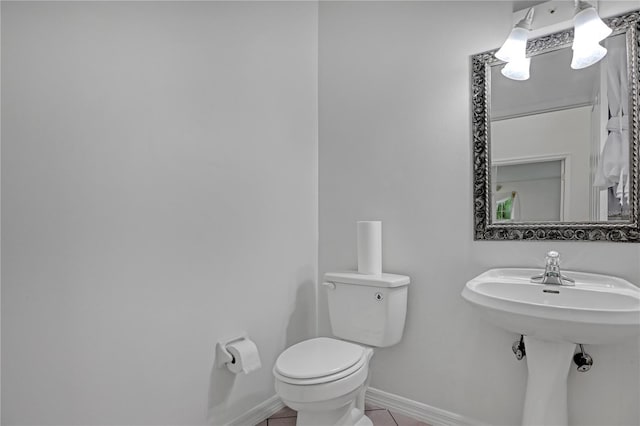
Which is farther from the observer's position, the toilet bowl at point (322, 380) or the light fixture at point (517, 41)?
the light fixture at point (517, 41)

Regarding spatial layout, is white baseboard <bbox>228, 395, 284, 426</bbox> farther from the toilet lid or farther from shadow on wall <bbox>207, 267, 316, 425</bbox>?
the toilet lid

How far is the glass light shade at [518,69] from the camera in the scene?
152cm

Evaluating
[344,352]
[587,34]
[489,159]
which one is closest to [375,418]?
[344,352]

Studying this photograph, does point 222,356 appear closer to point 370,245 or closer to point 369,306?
point 369,306

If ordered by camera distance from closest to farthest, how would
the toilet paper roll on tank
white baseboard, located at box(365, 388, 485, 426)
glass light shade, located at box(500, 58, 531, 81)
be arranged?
glass light shade, located at box(500, 58, 531, 81)
white baseboard, located at box(365, 388, 485, 426)
the toilet paper roll on tank

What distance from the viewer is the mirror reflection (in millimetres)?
1361

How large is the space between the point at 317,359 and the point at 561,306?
92 centimetres

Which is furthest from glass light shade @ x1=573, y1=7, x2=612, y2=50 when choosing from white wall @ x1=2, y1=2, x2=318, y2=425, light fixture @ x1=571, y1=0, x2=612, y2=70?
white wall @ x1=2, y1=2, x2=318, y2=425

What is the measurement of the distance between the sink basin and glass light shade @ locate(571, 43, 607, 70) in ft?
2.68

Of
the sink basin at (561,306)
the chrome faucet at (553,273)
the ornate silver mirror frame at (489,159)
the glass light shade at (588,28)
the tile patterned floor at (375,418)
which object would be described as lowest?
the tile patterned floor at (375,418)

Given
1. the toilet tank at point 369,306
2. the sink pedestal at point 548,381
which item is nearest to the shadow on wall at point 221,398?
the toilet tank at point 369,306

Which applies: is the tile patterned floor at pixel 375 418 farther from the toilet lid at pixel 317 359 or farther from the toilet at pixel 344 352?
the toilet lid at pixel 317 359

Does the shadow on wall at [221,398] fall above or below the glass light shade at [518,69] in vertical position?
below

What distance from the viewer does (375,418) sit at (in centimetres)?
183
